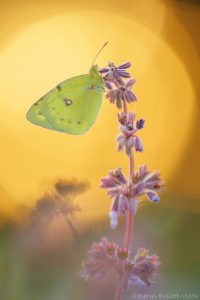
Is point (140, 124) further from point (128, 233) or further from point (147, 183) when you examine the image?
point (128, 233)

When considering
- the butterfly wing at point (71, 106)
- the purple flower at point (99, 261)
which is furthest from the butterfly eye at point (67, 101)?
the purple flower at point (99, 261)

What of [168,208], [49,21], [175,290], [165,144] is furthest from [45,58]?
[175,290]

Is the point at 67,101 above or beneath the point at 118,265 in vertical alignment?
above

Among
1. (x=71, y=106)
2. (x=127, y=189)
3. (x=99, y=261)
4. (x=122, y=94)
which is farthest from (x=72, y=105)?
(x=99, y=261)

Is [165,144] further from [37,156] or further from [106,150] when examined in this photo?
[37,156]

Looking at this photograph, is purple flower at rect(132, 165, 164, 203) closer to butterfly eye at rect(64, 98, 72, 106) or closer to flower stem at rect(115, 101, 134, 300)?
flower stem at rect(115, 101, 134, 300)

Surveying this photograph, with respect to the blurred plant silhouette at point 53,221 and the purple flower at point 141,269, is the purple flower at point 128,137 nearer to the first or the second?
the blurred plant silhouette at point 53,221
